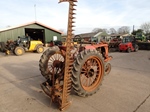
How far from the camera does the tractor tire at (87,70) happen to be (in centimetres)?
312

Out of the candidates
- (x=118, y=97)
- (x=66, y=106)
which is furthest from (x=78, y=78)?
(x=118, y=97)

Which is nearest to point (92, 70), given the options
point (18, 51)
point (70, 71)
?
point (70, 71)

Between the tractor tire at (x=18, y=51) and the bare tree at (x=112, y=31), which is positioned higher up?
the bare tree at (x=112, y=31)

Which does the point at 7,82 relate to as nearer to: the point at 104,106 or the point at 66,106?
the point at 66,106

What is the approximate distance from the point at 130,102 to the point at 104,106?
66cm

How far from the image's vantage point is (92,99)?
11.0 ft

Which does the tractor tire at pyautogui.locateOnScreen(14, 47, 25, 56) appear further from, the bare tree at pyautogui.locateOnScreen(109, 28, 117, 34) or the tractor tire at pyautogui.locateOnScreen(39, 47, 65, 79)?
the bare tree at pyautogui.locateOnScreen(109, 28, 117, 34)

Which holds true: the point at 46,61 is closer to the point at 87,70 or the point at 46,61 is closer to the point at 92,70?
the point at 87,70

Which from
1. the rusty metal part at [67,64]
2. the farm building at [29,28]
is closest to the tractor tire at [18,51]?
the farm building at [29,28]

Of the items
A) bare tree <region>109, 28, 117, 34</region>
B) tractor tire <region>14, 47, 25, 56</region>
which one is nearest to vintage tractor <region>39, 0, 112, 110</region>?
tractor tire <region>14, 47, 25, 56</region>

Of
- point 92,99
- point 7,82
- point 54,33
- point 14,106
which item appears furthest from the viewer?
point 54,33

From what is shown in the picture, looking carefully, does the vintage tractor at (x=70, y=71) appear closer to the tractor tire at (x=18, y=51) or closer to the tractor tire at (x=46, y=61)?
the tractor tire at (x=46, y=61)

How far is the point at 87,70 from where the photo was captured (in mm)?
3750

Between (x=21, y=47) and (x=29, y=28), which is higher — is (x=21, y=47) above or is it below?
below
